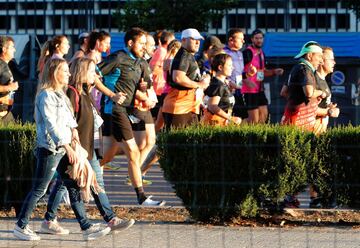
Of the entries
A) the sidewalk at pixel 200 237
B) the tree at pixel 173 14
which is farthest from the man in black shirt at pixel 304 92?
the tree at pixel 173 14

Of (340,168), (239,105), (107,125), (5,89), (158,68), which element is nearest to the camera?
(340,168)

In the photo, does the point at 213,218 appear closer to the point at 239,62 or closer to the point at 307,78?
the point at 307,78

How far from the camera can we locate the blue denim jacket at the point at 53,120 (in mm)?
8898

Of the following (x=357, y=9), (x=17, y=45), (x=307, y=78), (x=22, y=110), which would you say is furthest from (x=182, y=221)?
(x=357, y=9)

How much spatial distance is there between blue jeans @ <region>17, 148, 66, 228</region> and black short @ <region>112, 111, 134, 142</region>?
6.35 feet

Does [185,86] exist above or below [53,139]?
above

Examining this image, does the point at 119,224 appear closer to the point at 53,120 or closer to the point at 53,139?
the point at 53,139

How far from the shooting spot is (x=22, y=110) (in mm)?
16953

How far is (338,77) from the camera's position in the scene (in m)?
20.3

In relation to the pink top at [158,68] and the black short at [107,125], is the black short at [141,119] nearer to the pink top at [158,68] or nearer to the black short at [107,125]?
the black short at [107,125]

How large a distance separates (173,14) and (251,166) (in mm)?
30960

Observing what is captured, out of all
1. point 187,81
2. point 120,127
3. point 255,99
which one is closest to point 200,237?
point 120,127

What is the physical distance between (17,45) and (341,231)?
12.4m

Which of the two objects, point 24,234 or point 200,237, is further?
point 200,237
